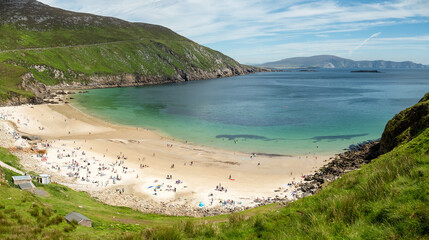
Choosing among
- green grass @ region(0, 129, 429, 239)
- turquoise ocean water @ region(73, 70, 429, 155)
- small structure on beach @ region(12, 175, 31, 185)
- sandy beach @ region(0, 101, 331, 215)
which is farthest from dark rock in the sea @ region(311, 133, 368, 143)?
small structure on beach @ region(12, 175, 31, 185)

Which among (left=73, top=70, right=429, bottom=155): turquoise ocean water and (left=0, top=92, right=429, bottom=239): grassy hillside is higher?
(left=0, top=92, right=429, bottom=239): grassy hillside

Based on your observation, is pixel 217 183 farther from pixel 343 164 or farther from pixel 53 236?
pixel 53 236

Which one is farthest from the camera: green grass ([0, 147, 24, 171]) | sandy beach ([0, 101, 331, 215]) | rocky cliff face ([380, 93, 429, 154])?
green grass ([0, 147, 24, 171])

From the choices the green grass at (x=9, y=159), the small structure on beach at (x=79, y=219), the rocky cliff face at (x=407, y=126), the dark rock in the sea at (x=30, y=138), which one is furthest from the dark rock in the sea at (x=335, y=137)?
the dark rock in the sea at (x=30, y=138)

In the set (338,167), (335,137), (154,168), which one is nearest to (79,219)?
(154,168)

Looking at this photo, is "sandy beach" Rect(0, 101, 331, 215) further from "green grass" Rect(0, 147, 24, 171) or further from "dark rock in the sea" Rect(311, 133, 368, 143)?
"dark rock in the sea" Rect(311, 133, 368, 143)
